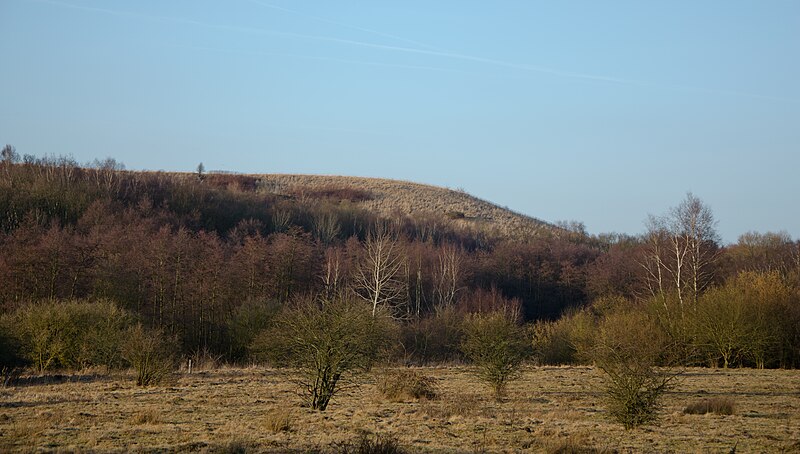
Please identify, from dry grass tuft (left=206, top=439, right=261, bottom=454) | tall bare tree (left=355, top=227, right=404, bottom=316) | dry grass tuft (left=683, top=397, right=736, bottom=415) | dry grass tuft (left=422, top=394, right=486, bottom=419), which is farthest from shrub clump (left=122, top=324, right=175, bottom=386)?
dry grass tuft (left=683, top=397, right=736, bottom=415)

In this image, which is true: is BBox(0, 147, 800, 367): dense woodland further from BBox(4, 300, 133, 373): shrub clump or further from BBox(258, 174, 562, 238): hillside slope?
BBox(258, 174, 562, 238): hillside slope

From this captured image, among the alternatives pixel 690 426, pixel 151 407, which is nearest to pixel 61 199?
pixel 151 407

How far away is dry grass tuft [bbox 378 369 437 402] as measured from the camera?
73.3ft

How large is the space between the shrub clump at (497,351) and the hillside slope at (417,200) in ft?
269

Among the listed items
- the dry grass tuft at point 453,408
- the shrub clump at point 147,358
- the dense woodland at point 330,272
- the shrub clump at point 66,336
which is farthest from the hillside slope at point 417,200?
the dry grass tuft at point 453,408

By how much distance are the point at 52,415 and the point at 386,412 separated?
813 cm

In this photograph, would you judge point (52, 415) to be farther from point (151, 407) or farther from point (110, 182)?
point (110, 182)

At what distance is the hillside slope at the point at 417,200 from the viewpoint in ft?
379

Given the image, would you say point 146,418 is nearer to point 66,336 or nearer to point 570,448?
point 570,448

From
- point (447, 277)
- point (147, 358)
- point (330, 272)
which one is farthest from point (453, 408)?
point (447, 277)

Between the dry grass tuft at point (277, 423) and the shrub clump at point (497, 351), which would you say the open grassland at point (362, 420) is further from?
the shrub clump at point (497, 351)

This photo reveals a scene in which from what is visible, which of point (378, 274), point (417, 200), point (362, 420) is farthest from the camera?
point (417, 200)

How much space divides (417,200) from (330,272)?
73037 millimetres

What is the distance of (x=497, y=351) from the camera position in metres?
24.5
